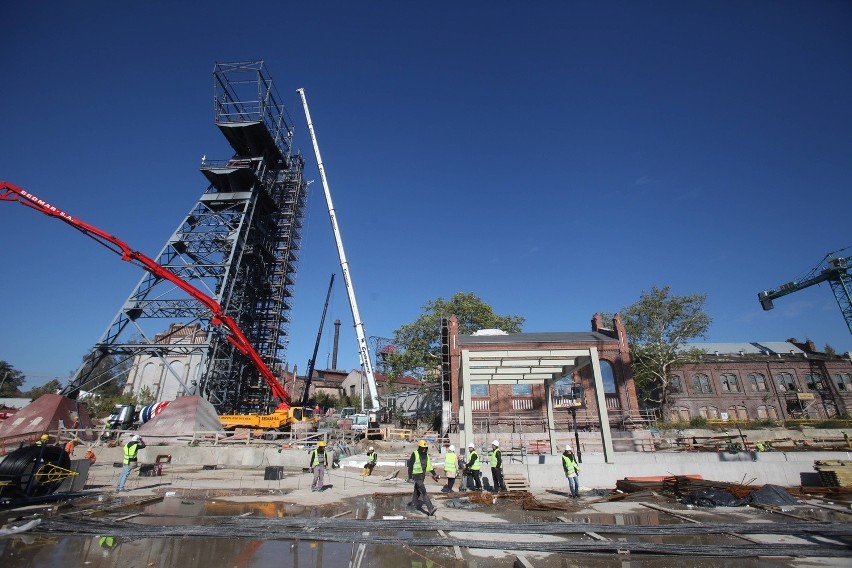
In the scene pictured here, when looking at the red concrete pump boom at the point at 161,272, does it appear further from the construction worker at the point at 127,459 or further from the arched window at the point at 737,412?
the arched window at the point at 737,412

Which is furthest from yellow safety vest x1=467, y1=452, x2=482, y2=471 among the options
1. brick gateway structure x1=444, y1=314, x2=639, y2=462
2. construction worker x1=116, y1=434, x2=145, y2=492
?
brick gateway structure x1=444, y1=314, x2=639, y2=462

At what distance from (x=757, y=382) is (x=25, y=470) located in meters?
64.9

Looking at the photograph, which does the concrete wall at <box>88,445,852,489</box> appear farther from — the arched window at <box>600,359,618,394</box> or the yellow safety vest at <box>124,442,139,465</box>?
the arched window at <box>600,359,618,394</box>

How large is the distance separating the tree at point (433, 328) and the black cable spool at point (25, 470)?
3459 centimetres

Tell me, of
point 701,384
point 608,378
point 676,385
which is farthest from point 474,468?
point 701,384

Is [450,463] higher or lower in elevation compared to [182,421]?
lower

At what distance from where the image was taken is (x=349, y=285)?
43.9m

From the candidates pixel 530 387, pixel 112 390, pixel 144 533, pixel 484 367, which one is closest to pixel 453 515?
pixel 144 533

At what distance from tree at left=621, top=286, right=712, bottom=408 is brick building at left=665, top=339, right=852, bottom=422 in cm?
788

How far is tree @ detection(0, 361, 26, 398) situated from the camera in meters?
67.2

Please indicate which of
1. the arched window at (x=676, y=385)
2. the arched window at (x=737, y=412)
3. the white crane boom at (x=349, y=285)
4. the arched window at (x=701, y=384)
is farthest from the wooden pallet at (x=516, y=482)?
the arched window at (x=737, y=412)

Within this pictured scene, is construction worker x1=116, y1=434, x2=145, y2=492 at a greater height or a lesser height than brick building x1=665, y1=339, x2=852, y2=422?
lesser

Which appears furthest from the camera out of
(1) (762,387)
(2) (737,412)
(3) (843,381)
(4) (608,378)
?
(3) (843,381)

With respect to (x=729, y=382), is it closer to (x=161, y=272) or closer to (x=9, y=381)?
(x=161, y=272)
